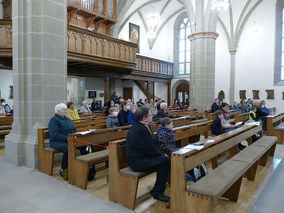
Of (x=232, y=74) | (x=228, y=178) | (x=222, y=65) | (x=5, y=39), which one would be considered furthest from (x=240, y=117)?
(x=222, y=65)

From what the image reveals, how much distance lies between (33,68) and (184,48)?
58.6ft

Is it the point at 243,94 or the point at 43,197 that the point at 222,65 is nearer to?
the point at 243,94

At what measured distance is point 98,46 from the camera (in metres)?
11.6

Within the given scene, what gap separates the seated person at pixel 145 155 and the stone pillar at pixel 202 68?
31.6 ft

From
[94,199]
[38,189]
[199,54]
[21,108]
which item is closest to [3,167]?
[21,108]

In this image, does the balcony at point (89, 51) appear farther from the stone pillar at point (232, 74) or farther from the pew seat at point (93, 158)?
the stone pillar at point (232, 74)

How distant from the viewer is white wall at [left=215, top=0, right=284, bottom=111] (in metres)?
17.2

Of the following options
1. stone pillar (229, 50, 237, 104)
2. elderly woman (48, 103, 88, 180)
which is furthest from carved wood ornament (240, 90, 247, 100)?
elderly woman (48, 103, 88, 180)

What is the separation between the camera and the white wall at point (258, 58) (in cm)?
1720

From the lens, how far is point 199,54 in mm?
12258

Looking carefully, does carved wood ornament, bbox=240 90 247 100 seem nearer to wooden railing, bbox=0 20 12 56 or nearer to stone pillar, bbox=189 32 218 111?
stone pillar, bbox=189 32 218 111

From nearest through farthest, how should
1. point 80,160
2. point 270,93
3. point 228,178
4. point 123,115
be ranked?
1. point 228,178
2. point 80,160
3. point 123,115
4. point 270,93

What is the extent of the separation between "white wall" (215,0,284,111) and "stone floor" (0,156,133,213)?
Result: 54.4ft

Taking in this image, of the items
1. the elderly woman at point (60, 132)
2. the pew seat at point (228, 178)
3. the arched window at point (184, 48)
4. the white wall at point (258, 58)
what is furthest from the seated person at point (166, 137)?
the arched window at point (184, 48)
